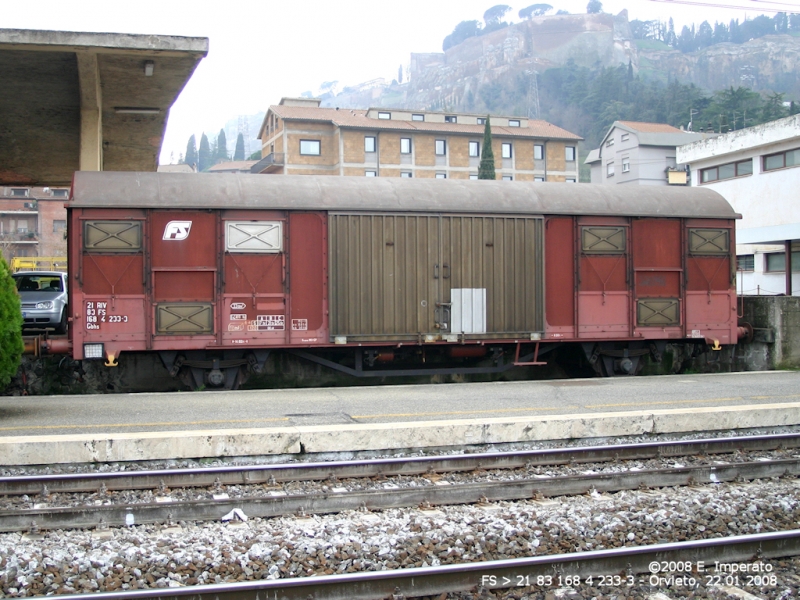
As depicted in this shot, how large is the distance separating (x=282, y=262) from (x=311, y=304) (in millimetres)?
875

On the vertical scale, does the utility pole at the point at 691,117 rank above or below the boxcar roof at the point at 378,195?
above

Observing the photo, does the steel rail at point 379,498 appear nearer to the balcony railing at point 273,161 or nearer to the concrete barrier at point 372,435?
the concrete barrier at point 372,435

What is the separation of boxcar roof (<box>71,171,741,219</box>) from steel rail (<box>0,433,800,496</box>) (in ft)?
19.2

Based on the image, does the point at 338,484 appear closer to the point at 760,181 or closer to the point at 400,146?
the point at 760,181

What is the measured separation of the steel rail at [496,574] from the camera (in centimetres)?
470

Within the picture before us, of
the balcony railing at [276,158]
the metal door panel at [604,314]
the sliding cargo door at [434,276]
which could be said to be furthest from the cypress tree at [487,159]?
the sliding cargo door at [434,276]

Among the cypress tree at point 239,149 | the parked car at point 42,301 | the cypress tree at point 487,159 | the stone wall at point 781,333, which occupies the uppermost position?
the cypress tree at point 239,149

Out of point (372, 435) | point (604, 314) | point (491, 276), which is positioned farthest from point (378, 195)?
point (372, 435)

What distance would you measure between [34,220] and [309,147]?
2925 cm

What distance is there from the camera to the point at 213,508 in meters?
6.52

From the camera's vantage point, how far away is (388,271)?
13094mm

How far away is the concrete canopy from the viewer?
12.1m

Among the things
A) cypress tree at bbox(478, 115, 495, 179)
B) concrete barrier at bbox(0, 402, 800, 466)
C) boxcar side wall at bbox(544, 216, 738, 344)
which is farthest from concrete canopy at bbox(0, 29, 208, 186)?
cypress tree at bbox(478, 115, 495, 179)

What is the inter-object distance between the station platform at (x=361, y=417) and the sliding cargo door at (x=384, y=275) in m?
1.25
